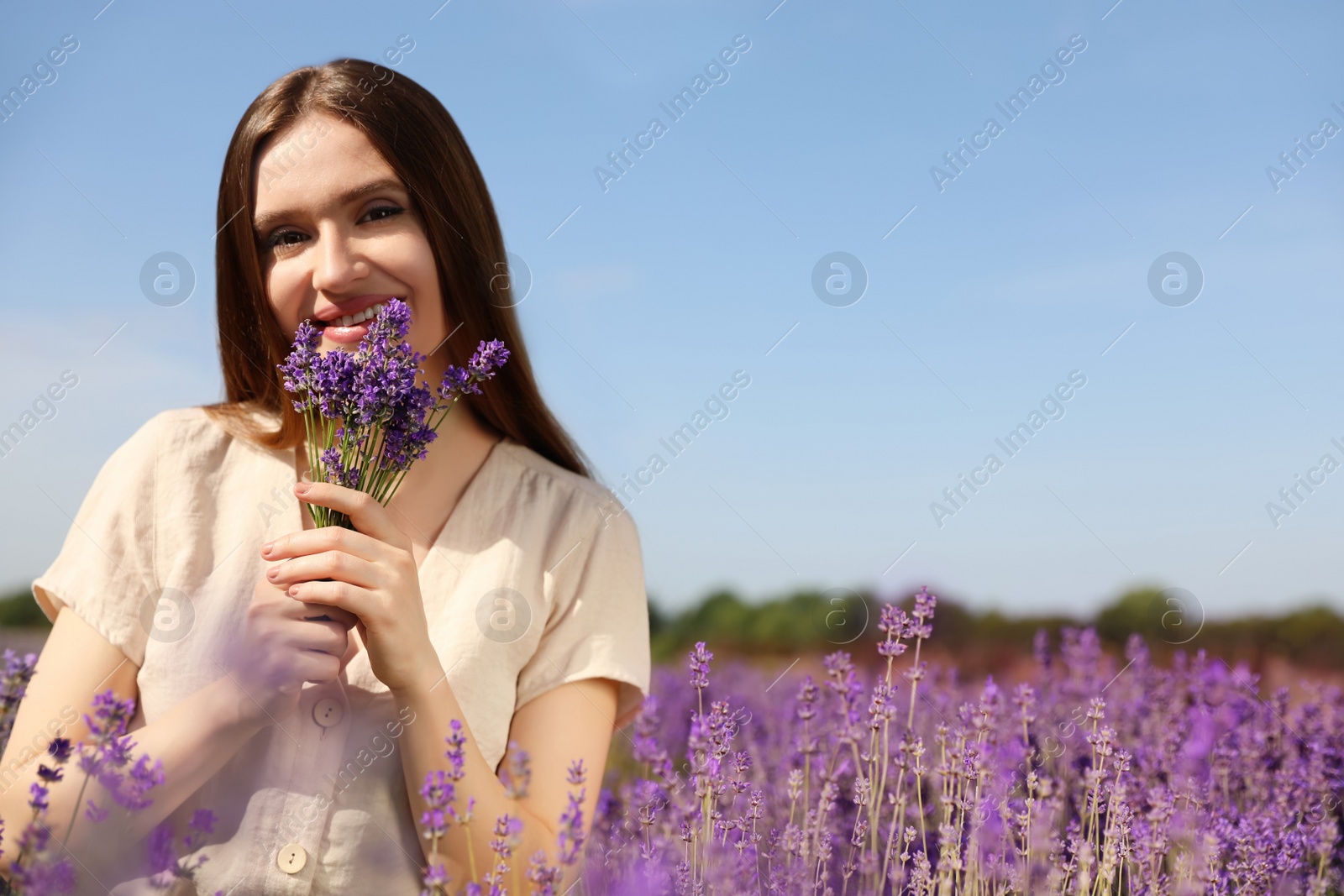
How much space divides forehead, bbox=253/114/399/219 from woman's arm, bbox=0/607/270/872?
0.90 m

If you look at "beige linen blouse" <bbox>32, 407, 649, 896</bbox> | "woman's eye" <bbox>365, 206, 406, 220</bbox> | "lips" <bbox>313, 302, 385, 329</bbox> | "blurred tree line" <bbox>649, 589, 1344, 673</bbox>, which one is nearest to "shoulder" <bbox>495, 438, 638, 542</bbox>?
"beige linen blouse" <bbox>32, 407, 649, 896</bbox>

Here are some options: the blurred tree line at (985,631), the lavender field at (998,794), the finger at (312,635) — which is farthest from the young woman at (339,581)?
the blurred tree line at (985,631)

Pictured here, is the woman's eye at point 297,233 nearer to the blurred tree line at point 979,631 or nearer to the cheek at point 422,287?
the cheek at point 422,287

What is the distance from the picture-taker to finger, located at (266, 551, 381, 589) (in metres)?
1.52

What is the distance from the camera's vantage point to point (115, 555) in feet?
6.56

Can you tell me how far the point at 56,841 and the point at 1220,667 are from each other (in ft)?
10.9

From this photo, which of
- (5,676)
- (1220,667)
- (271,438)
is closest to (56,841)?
(5,676)

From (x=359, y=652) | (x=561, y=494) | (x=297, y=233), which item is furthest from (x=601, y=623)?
(x=297, y=233)

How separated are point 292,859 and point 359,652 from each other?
0.36m

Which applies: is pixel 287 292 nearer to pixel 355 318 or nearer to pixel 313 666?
pixel 355 318

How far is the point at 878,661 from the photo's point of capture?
5.75m

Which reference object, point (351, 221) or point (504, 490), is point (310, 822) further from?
point (351, 221)

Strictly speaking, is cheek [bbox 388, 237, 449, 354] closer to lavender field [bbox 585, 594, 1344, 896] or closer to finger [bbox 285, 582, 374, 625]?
finger [bbox 285, 582, 374, 625]

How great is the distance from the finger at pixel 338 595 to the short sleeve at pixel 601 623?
588 millimetres
